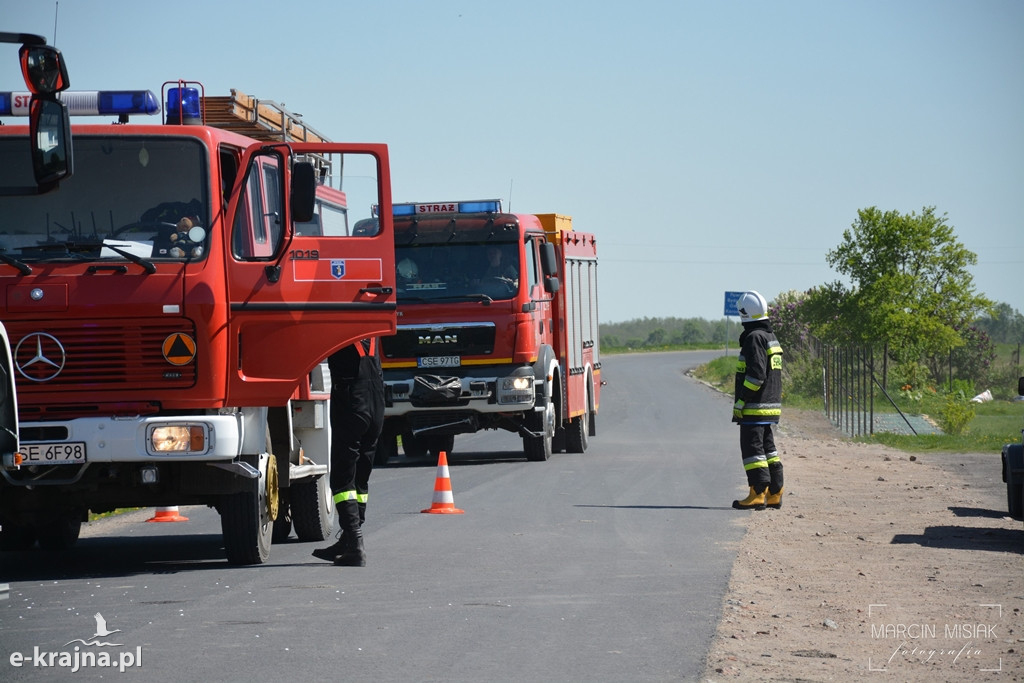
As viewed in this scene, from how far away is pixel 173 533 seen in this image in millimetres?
13258

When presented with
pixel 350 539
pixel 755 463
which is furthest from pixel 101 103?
pixel 755 463

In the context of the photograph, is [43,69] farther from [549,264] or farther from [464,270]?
[549,264]

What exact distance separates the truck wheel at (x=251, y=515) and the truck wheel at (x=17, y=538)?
1949 millimetres

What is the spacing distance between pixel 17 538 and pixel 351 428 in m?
3.23

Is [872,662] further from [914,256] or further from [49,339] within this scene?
[914,256]

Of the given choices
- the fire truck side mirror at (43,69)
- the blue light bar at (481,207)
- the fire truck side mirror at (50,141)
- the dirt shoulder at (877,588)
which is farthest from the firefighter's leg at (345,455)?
the blue light bar at (481,207)

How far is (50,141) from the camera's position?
7340mm

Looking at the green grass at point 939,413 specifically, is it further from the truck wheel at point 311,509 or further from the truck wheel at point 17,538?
the truck wheel at point 17,538

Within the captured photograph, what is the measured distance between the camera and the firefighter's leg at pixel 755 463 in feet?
46.9

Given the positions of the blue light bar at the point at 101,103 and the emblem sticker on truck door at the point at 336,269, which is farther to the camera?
the blue light bar at the point at 101,103

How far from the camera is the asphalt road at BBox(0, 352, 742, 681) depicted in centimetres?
737

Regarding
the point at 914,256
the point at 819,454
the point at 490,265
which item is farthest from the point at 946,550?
the point at 914,256

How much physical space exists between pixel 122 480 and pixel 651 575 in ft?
12.1

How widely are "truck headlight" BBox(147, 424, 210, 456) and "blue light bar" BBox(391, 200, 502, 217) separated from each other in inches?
431
